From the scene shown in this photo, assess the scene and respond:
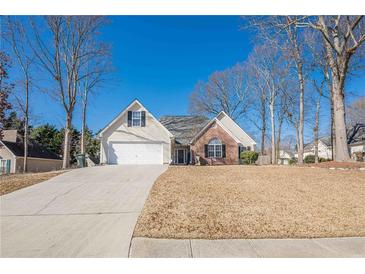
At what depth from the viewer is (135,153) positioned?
18.3 meters

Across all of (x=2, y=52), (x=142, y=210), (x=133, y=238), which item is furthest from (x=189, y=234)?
(x=2, y=52)

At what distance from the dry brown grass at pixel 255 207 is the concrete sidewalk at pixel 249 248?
0.24m

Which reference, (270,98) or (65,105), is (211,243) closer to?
(65,105)

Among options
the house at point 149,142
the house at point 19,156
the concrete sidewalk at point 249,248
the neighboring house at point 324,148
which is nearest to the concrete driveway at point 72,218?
the concrete sidewalk at point 249,248

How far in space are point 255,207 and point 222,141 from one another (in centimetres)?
1479

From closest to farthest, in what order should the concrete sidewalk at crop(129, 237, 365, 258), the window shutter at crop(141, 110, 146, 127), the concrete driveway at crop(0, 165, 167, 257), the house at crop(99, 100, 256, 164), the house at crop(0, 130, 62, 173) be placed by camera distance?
the concrete sidewalk at crop(129, 237, 365, 258)
the concrete driveway at crop(0, 165, 167, 257)
the house at crop(99, 100, 256, 164)
the window shutter at crop(141, 110, 146, 127)
the house at crop(0, 130, 62, 173)

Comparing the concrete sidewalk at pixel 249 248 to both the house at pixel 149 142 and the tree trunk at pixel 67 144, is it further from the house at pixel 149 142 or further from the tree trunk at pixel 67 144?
the tree trunk at pixel 67 144

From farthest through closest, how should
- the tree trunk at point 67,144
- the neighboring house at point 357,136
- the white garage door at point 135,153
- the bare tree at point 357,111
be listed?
the bare tree at point 357,111
the neighboring house at point 357,136
the white garage door at point 135,153
the tree trunk at point 67,144

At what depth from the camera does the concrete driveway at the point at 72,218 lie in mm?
4152

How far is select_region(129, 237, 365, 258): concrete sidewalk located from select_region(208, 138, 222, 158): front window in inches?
636

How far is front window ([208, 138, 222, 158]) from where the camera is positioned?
68.2 ft

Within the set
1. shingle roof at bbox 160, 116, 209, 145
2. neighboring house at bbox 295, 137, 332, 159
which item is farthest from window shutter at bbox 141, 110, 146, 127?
neighboring house at bbox 295, 137, 332, 159

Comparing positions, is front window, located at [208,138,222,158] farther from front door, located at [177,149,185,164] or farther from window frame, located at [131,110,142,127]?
window frame, located at [131,110,142,127]

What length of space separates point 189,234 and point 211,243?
53 cm
